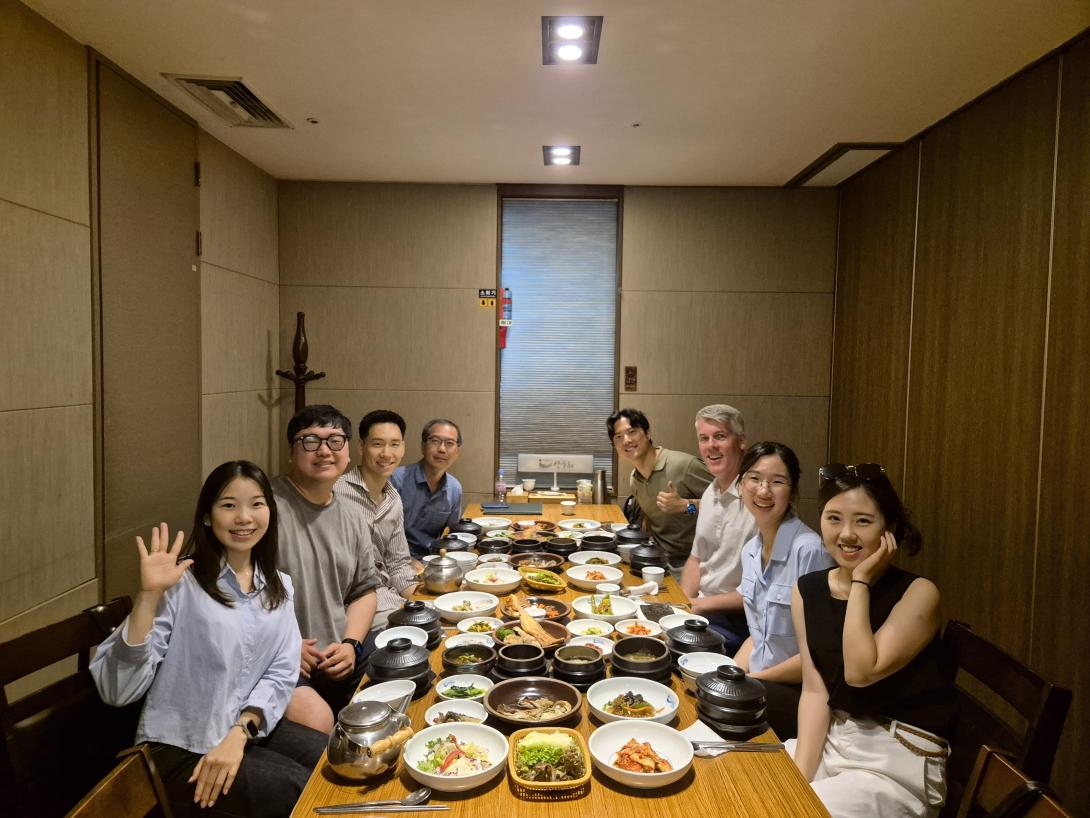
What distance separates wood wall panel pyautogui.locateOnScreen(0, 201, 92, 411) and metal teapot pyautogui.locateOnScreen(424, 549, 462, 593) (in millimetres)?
1606

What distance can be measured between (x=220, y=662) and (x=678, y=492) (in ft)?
8.65

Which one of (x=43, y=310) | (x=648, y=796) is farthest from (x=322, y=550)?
(x=648, y=796)

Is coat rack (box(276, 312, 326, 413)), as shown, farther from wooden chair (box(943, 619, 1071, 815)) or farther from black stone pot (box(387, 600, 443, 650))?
wooden chair (box(943, 619, 1071, 815))

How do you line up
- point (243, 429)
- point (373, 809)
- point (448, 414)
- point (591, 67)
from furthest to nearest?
point (448, 414)
point (243, 429)
point (591, 67)
point (373, 809)

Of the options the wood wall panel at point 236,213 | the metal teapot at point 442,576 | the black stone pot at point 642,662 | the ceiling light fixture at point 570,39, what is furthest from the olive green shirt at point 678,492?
the wood wall panel at point 236,213

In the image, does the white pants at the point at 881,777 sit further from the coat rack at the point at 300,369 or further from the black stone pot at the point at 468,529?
the coat rack at the point at 300,369

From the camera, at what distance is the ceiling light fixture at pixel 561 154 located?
4.08m

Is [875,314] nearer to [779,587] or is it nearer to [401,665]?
[779,587]

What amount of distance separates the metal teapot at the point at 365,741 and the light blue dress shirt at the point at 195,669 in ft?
1.76

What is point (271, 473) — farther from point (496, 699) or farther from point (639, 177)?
point (496, 699)

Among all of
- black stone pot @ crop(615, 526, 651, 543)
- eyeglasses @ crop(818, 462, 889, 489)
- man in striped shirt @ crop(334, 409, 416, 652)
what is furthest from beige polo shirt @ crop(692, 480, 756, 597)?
man in striped shirt @ crop(334, 409, 416, 652)

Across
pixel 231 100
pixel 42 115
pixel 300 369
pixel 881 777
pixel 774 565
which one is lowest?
pixel 881 777

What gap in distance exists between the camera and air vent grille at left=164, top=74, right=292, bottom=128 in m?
3.11

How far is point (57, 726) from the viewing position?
5.20ft
